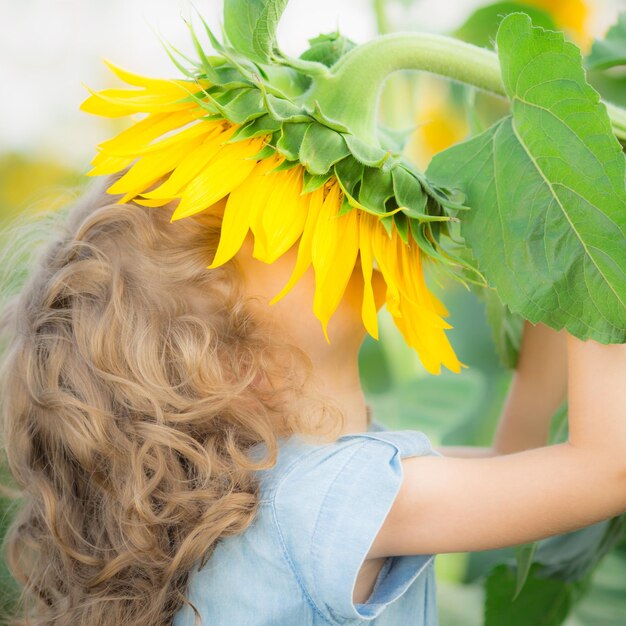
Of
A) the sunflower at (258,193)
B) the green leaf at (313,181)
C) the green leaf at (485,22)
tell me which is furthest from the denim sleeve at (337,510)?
the green leaf at (485,22)

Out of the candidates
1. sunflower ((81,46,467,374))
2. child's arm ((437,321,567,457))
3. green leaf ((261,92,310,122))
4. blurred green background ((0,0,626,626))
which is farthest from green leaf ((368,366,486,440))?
green leaf ((261,92,310,122))

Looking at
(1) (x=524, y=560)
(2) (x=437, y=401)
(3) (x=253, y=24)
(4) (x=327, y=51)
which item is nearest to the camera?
(3) (x=253, y=24)

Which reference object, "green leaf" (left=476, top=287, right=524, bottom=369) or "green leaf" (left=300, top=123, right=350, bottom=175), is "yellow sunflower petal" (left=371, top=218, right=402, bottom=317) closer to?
"green leaf" (left=300, top=123, right=350, bottom=175)

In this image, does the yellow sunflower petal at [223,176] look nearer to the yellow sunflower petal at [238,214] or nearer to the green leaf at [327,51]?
the yellow sunflower petal at [238,214]

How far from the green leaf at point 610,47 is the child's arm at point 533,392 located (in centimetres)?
25

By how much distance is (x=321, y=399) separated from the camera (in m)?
0.72

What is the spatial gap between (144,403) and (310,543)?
186mm

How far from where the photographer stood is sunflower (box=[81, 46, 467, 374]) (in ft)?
1.86

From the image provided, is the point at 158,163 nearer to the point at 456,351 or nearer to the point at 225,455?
the point at 225,455

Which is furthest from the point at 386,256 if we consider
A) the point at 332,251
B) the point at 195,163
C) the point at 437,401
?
the point at 437,401

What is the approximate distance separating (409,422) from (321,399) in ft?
1.60

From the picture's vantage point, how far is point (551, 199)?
0.54 metres

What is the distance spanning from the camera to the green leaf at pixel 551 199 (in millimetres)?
512

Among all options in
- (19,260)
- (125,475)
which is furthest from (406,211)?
(19,260)
